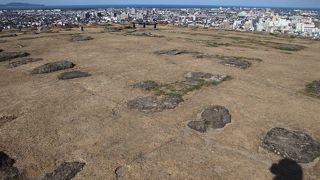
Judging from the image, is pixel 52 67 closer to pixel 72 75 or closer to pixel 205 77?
pixel 72 75

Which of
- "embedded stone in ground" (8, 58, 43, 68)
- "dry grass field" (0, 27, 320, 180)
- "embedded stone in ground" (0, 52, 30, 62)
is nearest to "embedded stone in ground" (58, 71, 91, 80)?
"dry grass field" (0, 27, 320, 180)

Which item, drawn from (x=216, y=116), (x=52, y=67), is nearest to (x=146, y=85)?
(x=216, y=116)

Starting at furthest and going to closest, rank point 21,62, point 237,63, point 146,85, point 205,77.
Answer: point 21,62 < point 237,63 < point 205,77 < point 146,85

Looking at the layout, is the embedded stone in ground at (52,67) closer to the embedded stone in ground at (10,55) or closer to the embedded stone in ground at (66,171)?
the embedded stone in ground at (10,55)

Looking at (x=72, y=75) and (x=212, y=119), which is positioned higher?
(x=72, y=75)

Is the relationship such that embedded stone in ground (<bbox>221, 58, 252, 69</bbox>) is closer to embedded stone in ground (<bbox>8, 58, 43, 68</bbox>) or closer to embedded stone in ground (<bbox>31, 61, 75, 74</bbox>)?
embedded stone in ground (<bbox>31, 61, 75, 74</bbox>)

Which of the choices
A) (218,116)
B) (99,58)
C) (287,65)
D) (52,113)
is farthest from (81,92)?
(287,65)
